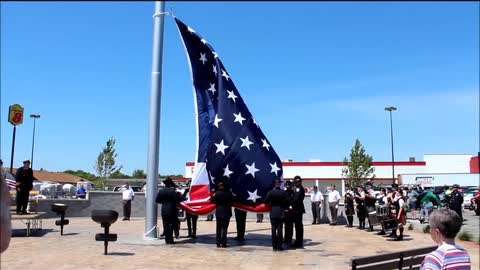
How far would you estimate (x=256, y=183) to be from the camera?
14.7m

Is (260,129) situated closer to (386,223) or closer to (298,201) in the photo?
(298,201)

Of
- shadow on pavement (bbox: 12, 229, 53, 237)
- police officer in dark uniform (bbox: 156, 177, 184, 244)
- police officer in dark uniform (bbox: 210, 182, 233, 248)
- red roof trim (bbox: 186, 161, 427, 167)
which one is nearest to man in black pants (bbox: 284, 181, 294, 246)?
police officer in dark uniform (bbox: 210, 182, 233, 248)

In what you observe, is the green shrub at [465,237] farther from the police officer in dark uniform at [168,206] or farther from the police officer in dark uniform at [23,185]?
the police officer in dark uniform at [23,185]

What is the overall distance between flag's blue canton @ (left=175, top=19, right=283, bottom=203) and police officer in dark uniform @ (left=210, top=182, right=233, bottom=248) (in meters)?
0.36

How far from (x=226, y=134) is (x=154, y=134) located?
213 cm

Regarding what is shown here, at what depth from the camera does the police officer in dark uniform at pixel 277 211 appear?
13844mm

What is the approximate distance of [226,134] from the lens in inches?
576

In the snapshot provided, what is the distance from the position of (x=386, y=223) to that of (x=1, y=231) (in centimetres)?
1613

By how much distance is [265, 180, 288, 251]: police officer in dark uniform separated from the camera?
545 inches

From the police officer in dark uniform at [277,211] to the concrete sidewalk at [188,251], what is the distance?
362 mm

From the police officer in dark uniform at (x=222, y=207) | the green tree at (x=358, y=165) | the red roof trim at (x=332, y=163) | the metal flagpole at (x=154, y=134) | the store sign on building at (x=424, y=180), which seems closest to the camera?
the police officer in dark uniform at (x=222, y=207)

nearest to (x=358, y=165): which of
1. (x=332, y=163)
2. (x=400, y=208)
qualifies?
(x=332, y=163)

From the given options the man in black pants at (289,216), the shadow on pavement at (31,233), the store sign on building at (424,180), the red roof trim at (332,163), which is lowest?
the shadow on pavement at (31,233)

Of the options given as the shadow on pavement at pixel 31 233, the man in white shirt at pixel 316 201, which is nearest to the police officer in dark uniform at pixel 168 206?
the shadow on pavement at pixel 31 233
